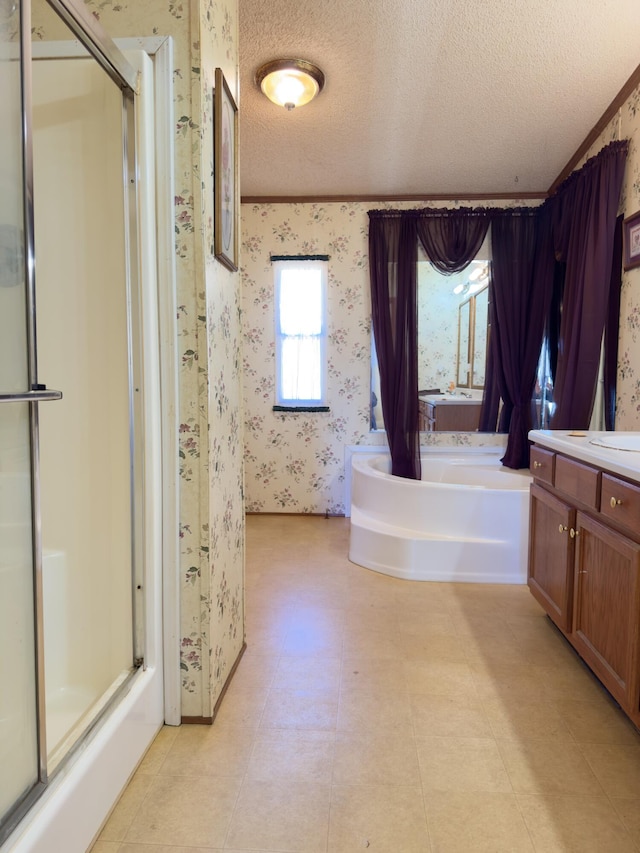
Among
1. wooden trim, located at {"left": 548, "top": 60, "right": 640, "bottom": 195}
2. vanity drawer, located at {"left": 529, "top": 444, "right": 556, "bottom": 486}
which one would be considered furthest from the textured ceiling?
vanity drawer, located at {"left": 529, "top": 444, "right": 556, "bottom": 486}

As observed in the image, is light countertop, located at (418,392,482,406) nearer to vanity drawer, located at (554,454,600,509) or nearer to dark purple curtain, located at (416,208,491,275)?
dark purple curtain, located at (416,208,491,275)

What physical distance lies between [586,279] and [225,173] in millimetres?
2074

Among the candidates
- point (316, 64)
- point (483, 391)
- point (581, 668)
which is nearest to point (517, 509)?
point (581, 668)

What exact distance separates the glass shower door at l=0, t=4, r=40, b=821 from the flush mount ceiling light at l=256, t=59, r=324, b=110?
165 centimetres

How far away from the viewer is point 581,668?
6.19 ft

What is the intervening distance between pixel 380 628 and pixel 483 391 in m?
2.20

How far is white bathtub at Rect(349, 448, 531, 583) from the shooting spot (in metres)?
2.73

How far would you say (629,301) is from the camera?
2.65 metres

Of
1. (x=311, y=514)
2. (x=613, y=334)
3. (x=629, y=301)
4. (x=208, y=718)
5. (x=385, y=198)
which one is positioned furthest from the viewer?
(x=311, y=514)

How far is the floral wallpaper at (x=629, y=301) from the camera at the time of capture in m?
2.54

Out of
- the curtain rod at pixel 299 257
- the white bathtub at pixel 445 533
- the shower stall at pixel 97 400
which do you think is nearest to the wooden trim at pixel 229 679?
A: the shower stall at pixel 97 400

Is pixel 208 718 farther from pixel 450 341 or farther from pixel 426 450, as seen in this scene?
pixel 450 341

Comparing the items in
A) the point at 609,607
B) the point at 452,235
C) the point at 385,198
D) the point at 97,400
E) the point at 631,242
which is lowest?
the point at 609,607

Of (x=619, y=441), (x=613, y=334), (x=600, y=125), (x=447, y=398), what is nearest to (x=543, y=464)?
(x=619, y=441)
